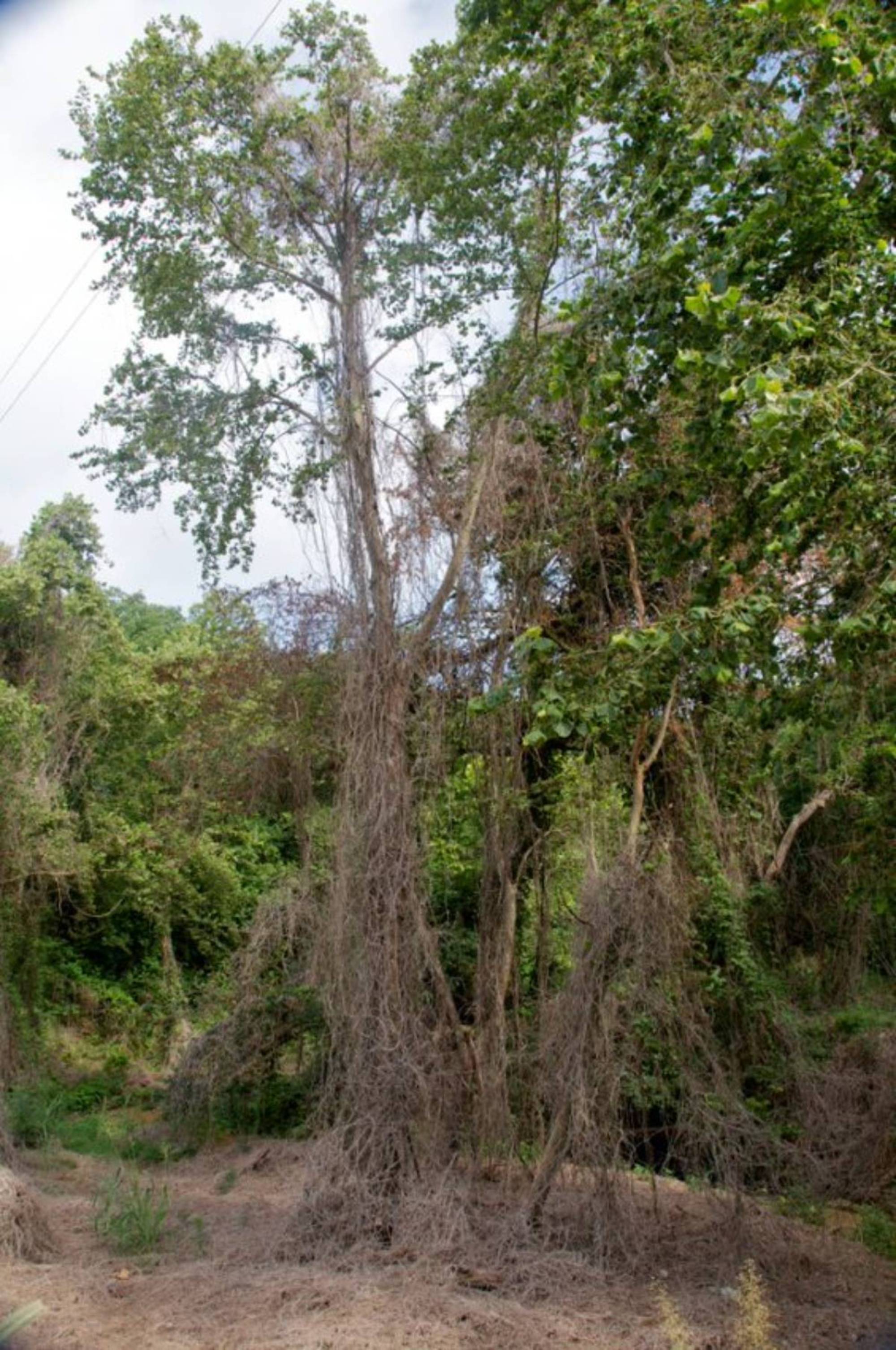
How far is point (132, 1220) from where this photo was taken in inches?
294

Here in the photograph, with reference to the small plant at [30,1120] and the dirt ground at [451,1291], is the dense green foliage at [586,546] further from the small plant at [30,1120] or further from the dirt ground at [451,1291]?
the small plant at [30,1120]

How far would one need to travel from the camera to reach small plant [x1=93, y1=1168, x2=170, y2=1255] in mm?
7359

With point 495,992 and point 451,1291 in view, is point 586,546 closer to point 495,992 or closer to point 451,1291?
point 495,992

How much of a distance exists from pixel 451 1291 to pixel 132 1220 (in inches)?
94.0

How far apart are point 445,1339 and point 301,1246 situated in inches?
72.3

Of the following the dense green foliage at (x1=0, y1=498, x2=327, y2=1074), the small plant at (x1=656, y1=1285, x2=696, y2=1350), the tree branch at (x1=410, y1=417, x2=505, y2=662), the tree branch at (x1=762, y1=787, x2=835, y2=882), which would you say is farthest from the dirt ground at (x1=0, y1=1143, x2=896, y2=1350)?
the dense green foliage at (x1=0, y1=498, x2=327, y2=1074)

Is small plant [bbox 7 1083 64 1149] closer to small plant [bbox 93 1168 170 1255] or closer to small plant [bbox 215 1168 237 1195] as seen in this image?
small plant [bbox 215 1168 237 1195]

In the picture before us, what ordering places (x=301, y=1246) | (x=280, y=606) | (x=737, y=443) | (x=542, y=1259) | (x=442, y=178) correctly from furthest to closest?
1. (x=280, y=606)
2. (x=442, y=178)
3. (x=301, y=1246)
4. (x=542, y=1259)
5. (x=737, y=443)

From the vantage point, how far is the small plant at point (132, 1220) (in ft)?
24.1

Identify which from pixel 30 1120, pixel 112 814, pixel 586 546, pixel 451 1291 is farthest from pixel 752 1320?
pixel 112 814

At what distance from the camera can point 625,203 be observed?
6.63 metres

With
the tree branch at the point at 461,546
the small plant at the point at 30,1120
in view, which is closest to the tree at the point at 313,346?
the tree branch at the point at 461,546

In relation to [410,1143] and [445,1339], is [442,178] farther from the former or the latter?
[445,1339]

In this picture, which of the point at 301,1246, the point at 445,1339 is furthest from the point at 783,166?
the point at 301,1246
